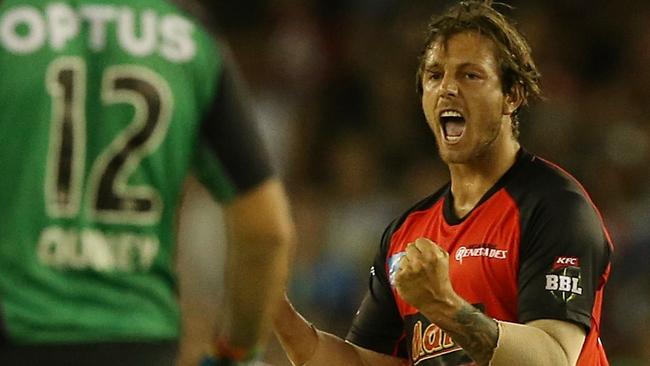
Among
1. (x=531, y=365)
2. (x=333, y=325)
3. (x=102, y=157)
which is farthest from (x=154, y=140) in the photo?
(x=333, y=325)

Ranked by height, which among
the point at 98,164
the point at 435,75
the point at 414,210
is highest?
the point at 435,75

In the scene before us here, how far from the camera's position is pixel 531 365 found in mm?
4105

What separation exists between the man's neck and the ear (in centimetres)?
12

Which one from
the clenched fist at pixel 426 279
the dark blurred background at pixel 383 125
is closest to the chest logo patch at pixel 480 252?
the clenched fist at pixel 426 279

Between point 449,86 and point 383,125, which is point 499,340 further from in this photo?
point 383,125

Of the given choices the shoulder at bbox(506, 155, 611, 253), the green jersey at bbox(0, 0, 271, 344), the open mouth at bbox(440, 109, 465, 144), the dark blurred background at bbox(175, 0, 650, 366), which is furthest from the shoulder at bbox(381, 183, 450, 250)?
the dark blurred background at bbox(175, 0, 650, 366)

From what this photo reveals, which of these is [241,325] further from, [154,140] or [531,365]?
[531,365]

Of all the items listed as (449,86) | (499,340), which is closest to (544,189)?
(449,86)

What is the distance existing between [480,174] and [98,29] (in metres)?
2.09

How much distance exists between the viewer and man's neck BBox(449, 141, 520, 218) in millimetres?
4699

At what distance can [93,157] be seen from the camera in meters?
2.90

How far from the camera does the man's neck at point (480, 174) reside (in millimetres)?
4699

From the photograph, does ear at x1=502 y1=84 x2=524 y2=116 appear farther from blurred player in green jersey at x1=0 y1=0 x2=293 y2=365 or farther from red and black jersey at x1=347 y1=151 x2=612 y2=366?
blurred player in green jersey at x1=0 y1=0 x2=293 y2=365

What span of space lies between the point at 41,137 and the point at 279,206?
1.80ft
